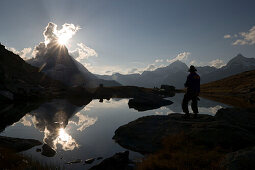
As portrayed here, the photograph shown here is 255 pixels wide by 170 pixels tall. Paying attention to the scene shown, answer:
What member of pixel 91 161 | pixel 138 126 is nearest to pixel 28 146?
pixel 91 161

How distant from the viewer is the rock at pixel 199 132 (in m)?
9.74

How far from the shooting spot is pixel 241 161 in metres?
6.05

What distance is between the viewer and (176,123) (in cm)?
1290

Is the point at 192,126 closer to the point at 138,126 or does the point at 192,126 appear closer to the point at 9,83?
the point at 138,126

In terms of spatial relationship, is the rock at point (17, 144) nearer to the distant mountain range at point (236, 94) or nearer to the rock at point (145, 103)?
the rock at point (145, 103)

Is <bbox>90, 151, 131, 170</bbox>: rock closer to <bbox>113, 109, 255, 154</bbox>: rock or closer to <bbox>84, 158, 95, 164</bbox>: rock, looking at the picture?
<bbox>84, 158, 95, 164</bbox>: rock

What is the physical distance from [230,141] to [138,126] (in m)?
6.53

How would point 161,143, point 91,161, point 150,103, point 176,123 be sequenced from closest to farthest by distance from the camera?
1. point 91,161
2. point 161,143
3. point 176,123
4. point 150,103

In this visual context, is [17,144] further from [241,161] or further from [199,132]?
[241,161]

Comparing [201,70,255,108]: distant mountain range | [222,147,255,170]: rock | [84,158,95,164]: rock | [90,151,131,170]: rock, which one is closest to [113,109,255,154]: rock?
[90,151,131,170]: rock

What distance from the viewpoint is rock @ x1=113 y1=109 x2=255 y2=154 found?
A: 9742 millimetres

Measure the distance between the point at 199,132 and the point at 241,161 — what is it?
4.34 meters

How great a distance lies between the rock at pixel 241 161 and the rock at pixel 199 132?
276 cm

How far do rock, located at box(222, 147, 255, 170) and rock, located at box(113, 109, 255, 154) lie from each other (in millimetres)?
2763
